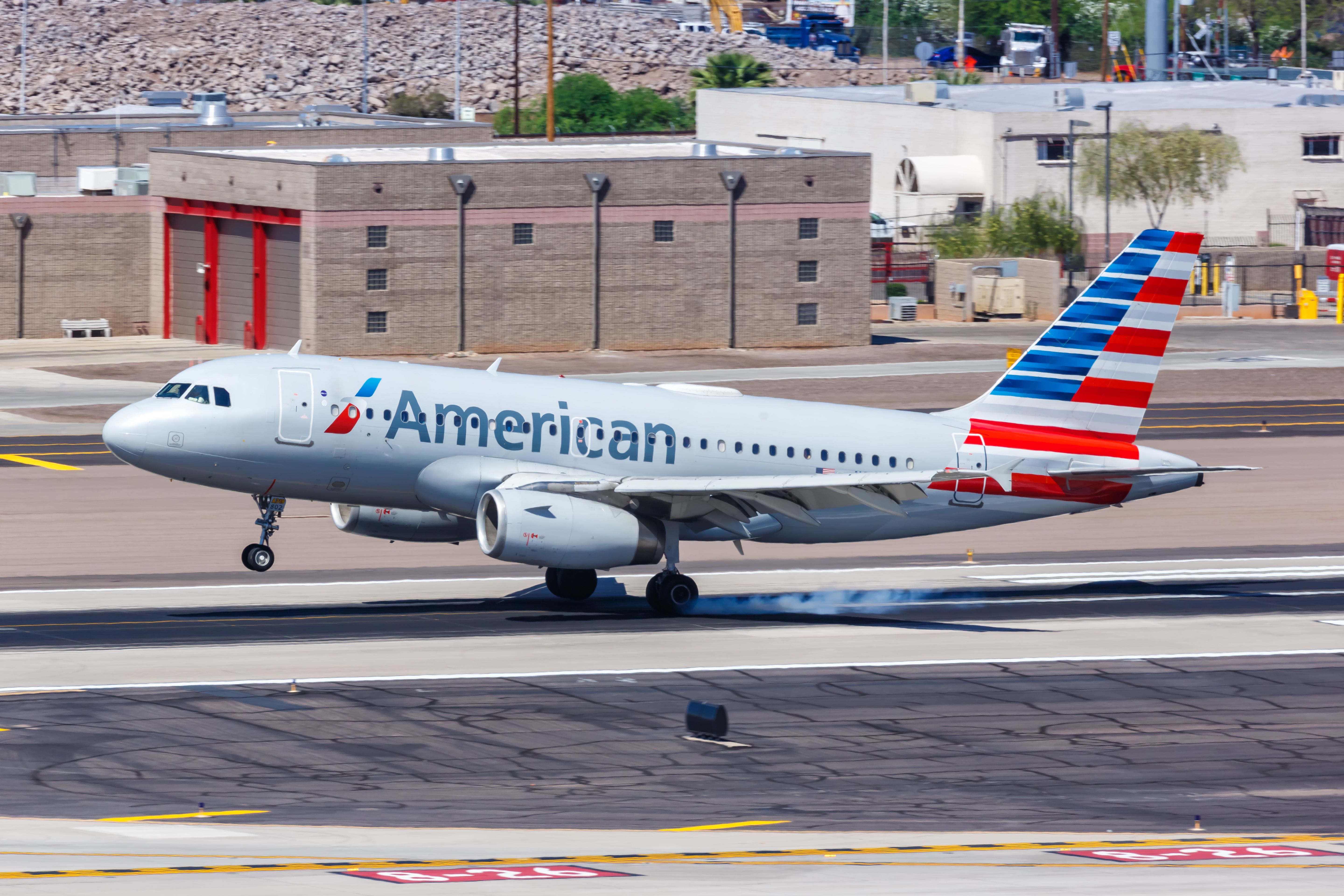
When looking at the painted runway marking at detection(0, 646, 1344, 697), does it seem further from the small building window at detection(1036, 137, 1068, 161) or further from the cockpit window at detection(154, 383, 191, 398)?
the small building window at detection(1036, 137, 1068, 161)

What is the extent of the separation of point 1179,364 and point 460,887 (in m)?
74.0

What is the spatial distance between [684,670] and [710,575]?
38.3 ft

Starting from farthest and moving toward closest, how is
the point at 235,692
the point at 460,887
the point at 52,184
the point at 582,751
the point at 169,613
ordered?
the point at 52,184 → the point at 169,613 → the point at 235,692 → the point at 582,751 → the point at 460,887

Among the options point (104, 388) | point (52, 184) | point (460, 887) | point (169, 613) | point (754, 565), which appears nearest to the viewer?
point (460, 887)

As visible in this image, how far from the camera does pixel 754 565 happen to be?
47562mm

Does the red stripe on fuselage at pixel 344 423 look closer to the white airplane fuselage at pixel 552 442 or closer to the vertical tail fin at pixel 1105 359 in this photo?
the white airplane fuselage at pixel 552 442

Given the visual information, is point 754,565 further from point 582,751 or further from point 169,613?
point 582,751

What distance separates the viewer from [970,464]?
4125cm

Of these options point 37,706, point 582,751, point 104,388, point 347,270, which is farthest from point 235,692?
point 347,270

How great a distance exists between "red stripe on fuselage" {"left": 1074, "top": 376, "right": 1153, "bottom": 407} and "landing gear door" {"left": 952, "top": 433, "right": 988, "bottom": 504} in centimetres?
227

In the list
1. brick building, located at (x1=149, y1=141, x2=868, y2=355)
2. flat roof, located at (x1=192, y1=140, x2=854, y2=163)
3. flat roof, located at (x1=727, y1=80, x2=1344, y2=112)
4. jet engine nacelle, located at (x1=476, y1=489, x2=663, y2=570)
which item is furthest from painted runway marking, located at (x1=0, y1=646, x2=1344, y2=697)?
flat roof, located at (x1=727, y1=80, x2=1344, y2=112)

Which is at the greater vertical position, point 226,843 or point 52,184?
point 52,184

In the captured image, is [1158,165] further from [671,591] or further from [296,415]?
[296,415]

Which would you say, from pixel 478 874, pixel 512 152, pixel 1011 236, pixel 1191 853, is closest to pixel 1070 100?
pixel 1011 236
